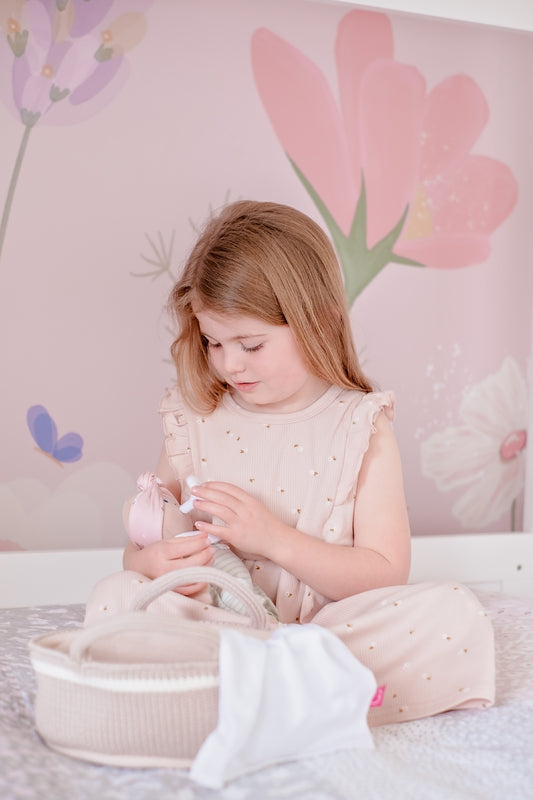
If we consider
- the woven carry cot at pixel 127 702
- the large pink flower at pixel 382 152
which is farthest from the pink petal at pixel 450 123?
the woven carry cot at pixel 127 702

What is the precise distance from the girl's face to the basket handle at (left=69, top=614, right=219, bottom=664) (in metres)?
0.46

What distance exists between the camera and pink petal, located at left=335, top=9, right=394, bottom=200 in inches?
74.5

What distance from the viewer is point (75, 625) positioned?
1415mm

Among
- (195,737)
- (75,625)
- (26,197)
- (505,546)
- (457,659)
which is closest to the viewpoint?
(195,737)

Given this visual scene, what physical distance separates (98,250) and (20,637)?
756 millimetres

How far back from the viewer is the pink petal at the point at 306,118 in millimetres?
1840

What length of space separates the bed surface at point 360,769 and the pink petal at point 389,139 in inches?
44.8

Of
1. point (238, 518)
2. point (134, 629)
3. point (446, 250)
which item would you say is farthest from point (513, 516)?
point (134, 629)

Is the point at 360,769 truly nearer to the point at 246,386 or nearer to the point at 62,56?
the point at 246,386

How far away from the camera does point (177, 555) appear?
3.80 feet

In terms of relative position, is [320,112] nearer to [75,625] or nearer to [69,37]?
[69,37]

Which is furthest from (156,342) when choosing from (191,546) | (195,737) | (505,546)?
(195,737)

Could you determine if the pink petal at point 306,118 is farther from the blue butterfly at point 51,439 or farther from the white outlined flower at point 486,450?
the blue butterfly at point 51,439

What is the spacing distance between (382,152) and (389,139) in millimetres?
33
